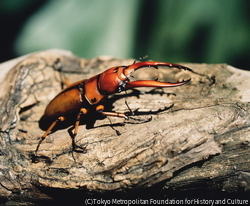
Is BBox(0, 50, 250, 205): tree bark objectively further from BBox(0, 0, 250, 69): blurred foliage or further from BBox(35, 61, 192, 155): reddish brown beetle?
BBox(0, 0, 250, 69): blurred foliage

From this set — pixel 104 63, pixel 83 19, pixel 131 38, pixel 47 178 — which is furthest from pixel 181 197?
pixel 83 19

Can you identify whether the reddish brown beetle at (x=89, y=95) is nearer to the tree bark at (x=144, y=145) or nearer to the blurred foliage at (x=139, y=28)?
the tree bark at (x=144, y=145)

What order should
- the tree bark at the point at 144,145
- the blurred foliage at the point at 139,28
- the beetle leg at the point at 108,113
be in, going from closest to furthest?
1. the tree bark at the point at 144,145
2. the beetle leg at the point at 108,113
3. the blurred foliage at the point at 139,28

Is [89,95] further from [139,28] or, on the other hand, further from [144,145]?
[139,28]

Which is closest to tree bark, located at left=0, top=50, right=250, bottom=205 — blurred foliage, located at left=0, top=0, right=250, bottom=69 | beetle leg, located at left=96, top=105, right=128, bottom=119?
beetle leg, located at left=96, top=105, right=128, bottom=119

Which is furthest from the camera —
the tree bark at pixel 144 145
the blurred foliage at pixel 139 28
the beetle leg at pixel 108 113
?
the blurred foliage at pixel 139 28

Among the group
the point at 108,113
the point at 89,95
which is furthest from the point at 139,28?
the point at 108,113

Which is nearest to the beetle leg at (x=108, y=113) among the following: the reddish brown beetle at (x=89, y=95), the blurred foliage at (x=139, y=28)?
the reddish brown beetle at (x=89, y=95)
